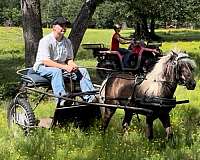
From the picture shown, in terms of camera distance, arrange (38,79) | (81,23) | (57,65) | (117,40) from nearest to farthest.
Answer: (57,65), (38,79), (81,23), (117,40)

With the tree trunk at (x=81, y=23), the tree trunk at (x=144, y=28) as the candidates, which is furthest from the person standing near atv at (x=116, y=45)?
the tree trunk at (x=144, y=28)

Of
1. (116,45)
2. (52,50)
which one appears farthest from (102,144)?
(116,45)

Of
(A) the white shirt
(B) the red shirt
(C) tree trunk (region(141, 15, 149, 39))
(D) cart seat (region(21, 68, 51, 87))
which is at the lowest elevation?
(C) tree trunk (region(141, 15, 149, 39))

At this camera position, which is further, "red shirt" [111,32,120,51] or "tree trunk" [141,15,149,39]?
"tree trunk" [141,15,149,39]

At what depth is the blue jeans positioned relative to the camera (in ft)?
28.1

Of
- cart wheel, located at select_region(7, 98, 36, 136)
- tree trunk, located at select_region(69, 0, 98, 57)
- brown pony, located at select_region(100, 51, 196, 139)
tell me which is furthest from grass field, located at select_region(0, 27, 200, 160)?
tree trunk, located at select_region(69, 0, 98, 57)

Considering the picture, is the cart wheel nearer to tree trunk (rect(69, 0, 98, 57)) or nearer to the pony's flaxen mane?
the pony's flaxen mane

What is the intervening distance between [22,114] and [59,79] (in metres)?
1.08

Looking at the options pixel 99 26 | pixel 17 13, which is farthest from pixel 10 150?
pixel 99 26

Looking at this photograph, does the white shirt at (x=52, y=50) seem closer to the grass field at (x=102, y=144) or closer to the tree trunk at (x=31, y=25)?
the grass field at (x=102, y=144)

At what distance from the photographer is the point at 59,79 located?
8.58 meters

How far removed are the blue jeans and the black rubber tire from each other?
605 mm

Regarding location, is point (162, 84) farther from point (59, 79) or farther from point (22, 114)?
point (22, 114)

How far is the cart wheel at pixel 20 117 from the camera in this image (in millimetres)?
8750
